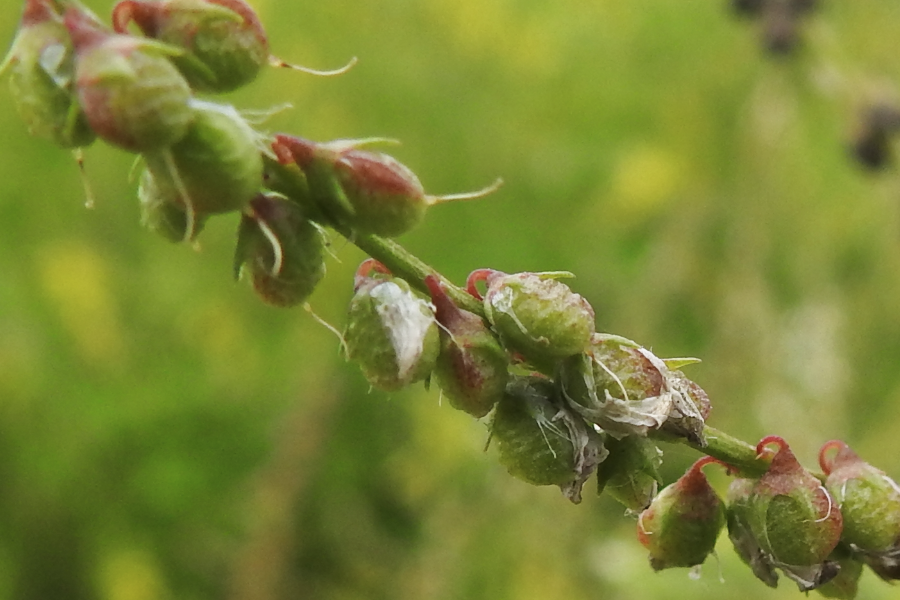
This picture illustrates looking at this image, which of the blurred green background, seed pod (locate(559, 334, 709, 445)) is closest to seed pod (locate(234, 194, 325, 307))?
seed pod (locate(559, 334, 709, 445))

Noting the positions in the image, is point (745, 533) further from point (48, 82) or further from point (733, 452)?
point (48, 82)

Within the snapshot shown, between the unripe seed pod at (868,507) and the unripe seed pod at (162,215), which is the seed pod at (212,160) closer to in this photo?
the unripe seed pod at (162,215)

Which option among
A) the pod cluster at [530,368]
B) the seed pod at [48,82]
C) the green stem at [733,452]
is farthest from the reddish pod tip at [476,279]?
the seed pod at [48,82]

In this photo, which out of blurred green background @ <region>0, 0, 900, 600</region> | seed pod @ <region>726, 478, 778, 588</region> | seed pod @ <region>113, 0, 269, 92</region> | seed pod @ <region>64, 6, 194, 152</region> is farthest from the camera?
blurred green background @ <region>0, 0, 900, 600</region>

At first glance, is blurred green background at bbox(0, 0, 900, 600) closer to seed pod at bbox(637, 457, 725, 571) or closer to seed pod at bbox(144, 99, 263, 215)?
seed pod at bbox(637, 457, 725, 571)

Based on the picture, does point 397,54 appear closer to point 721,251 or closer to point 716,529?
point 721,251

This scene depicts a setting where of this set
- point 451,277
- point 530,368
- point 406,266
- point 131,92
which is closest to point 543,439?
point 530,368
